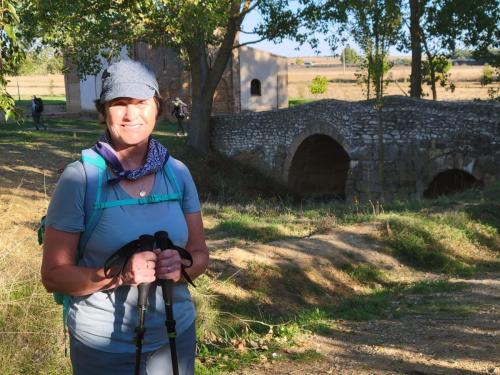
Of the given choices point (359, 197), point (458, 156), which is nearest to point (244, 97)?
point (359, 197)

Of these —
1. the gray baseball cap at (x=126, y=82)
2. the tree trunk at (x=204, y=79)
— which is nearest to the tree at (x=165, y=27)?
the tree trunk at (x=204, y=79)

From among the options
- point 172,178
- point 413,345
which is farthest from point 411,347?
point 172,178

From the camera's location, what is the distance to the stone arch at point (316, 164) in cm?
2188

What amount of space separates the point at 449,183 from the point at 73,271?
57.9ft

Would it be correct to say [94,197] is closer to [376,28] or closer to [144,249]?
[144,249]

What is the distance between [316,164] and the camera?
2391cm

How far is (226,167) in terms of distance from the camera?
898 inches

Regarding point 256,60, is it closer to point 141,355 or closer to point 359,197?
point 359,197

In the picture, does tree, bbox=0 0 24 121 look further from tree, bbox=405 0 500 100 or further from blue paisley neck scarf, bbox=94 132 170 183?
tree, bbox=405 0 500 100

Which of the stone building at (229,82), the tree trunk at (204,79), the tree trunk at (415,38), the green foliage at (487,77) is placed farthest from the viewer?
the stone building at (229,82)

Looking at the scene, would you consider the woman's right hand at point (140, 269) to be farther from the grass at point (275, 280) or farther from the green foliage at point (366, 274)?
the green foliage at point (366, 274)

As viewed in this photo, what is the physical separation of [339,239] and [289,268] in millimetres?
1386

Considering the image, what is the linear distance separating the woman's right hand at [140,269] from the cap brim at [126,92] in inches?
20.4

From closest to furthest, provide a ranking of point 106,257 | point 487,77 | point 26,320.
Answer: point 106,257 → point 26,320 → point 487,77
